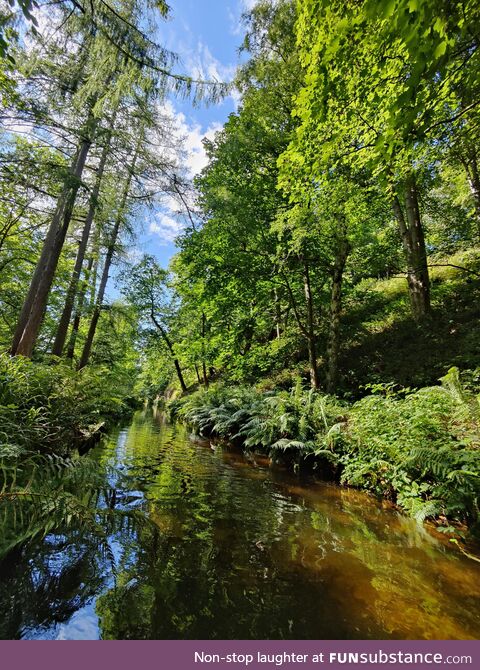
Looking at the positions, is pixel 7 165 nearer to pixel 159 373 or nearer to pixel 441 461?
pixel 441 461

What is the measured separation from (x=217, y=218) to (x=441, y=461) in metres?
8.77

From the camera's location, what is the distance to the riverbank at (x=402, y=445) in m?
3.86

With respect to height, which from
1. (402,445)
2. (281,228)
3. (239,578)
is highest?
(281,228)

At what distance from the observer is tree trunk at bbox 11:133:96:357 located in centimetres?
747

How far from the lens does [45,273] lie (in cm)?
807

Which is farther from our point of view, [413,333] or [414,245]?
[413,333]

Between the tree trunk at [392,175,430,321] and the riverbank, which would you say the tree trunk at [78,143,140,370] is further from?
the tree trunk at [392,175,430,321]

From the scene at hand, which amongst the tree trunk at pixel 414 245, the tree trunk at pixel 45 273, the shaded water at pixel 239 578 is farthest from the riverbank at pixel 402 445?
the tree trunk at pixel 45 273
